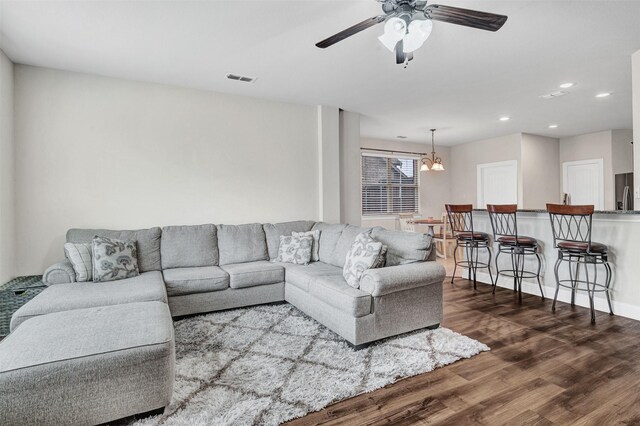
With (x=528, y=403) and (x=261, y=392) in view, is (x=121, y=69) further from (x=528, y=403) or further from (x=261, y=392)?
(x=528, y=403)

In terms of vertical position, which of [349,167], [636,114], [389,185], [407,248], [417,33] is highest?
[417,33]

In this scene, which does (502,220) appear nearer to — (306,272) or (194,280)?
(306,272)

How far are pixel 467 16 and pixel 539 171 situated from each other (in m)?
6.47

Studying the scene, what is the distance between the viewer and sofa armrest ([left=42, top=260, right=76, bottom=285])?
9.69 feet

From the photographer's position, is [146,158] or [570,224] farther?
[146,158]

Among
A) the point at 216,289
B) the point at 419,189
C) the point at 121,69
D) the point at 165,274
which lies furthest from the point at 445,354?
the point at 419,189

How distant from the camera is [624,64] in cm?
351

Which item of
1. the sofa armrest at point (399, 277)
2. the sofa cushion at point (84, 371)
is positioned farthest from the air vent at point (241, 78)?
the sofa cushion at point (84, 371)

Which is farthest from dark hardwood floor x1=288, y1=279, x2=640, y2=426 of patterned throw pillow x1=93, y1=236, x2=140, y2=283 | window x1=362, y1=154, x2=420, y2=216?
window x1=362, y1=154, x2=420, y2=216

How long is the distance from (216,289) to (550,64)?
13.4ft

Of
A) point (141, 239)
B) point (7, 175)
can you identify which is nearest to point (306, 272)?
point (141, 239)

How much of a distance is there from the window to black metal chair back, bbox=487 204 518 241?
3.25 m

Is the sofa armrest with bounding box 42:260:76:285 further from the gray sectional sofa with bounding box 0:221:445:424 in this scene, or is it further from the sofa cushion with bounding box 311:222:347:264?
the sofa cushion with bounding box 311:222:347:264

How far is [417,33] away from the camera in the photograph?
211 centimetres
